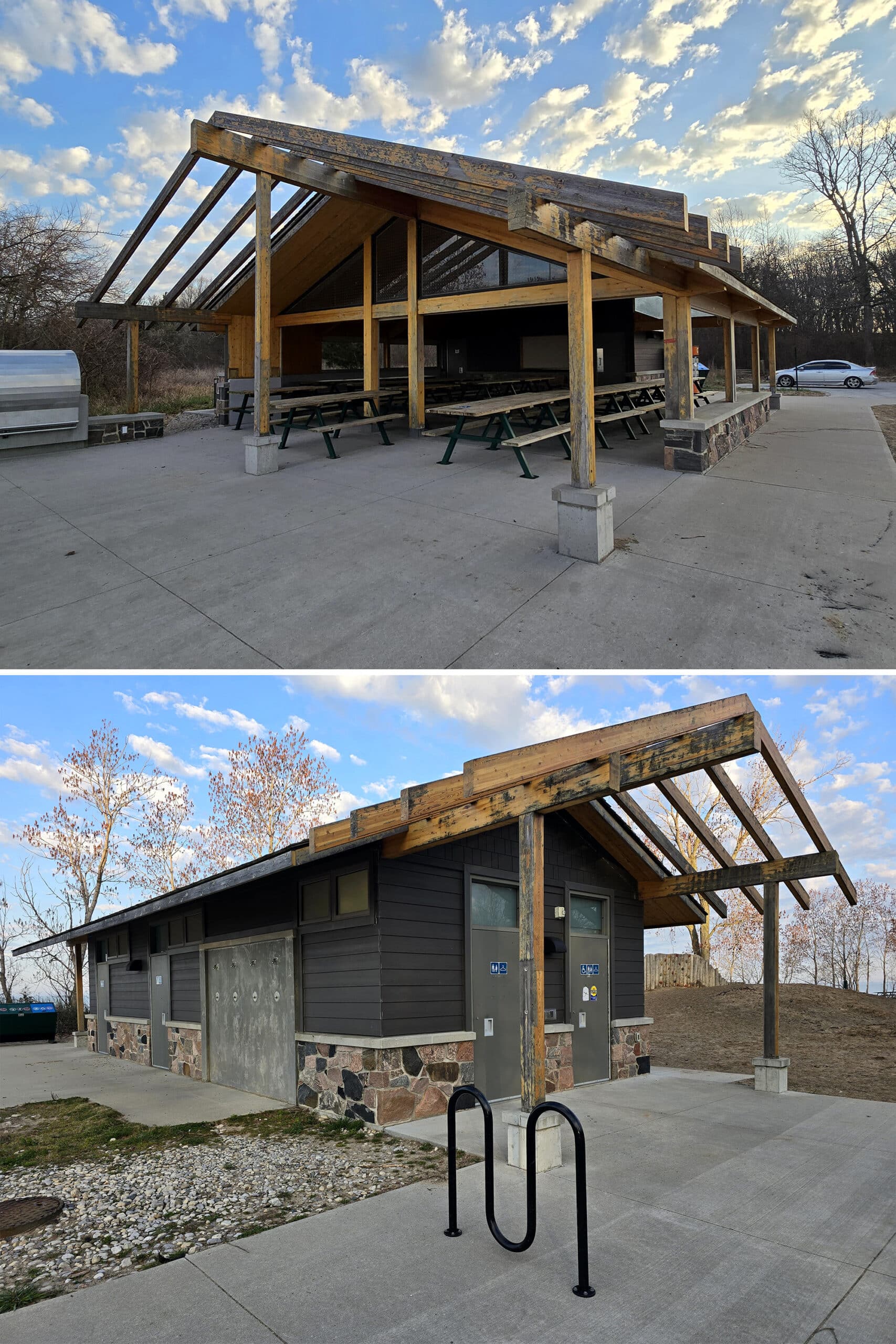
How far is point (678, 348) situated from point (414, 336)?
4.52 meters

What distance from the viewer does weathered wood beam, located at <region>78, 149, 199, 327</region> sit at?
1099 centimetres

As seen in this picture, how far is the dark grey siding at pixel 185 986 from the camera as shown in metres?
8.87

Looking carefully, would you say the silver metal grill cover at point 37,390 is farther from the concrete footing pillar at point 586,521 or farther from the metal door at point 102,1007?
the concrete footing pillar at point 586,521

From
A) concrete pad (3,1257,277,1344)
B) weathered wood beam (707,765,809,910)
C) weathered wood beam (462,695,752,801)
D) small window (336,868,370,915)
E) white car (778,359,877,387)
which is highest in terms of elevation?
white car (778,359,877,387)

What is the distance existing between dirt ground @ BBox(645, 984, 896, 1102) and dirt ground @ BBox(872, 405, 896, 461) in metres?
8.00

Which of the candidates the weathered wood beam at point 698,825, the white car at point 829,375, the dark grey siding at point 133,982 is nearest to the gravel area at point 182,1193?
the weathered wood beam at point 698,825

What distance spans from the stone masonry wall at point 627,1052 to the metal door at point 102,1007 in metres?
7.59

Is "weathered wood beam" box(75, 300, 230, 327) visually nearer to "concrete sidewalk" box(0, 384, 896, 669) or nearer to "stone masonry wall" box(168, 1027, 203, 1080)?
"concrete sidewalk" box(0, 384, 896, 669)

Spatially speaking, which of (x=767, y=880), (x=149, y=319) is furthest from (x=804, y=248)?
(x=767, y=880)

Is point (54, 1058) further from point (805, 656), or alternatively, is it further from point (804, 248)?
point (804, 248)

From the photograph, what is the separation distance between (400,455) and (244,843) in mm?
12444

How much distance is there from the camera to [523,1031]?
4637 millimetres

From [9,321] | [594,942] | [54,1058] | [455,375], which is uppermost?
[9,321]

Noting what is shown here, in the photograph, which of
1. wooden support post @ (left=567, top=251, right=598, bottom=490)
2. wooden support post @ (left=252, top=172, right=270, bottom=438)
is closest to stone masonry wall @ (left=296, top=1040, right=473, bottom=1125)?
wooden support post @ (left=567, top=251, right=598, bottom=490)
